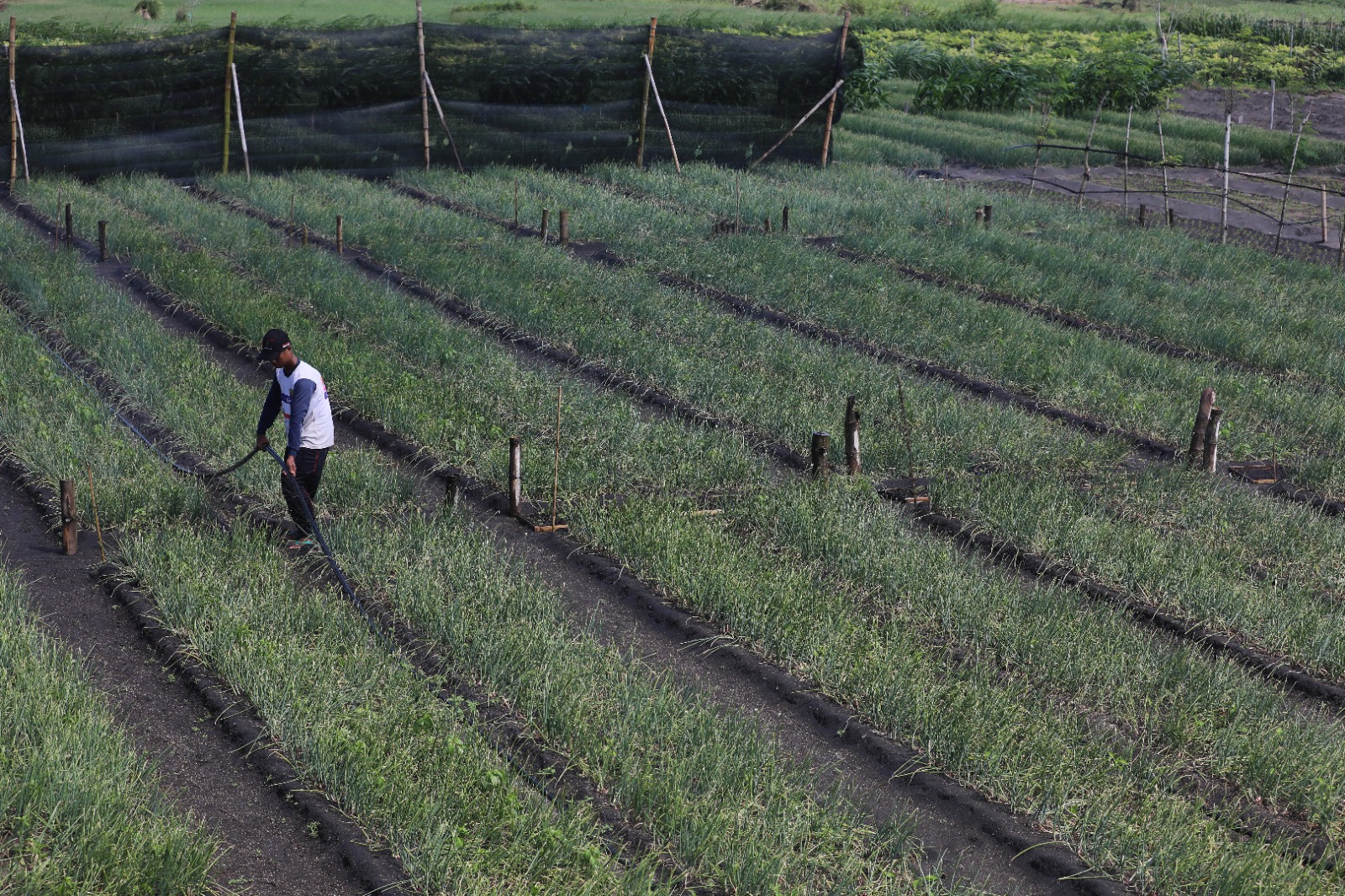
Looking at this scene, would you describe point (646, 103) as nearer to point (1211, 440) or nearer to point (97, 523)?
point (1211, 440)

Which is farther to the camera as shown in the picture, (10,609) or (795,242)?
(795,242)

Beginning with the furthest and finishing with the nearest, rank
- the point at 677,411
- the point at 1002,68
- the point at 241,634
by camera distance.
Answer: the point at 1002,68
the point at 677,411
the point at 241,634

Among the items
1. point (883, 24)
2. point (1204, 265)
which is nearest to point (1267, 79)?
point (883, 24)

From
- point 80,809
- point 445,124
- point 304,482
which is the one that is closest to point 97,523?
point 304,482

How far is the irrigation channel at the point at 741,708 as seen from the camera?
5617 mm

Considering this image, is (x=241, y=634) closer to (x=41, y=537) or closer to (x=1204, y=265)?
(x=41, y=537)

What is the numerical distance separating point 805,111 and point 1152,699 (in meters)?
17.4

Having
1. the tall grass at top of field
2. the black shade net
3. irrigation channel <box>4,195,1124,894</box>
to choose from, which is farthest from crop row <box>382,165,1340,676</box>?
the black shade net

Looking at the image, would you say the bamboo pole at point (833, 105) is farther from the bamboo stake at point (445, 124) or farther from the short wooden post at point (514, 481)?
the short wooden post at point (514, 481)

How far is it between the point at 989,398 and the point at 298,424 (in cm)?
603

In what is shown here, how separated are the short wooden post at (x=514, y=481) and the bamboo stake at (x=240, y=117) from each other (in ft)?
39.9

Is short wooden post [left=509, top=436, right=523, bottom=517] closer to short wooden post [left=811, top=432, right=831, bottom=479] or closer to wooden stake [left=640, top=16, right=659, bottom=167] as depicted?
short wooden post [left=811, top=432, right=831, bottom=479]

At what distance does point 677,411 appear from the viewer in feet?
35.8

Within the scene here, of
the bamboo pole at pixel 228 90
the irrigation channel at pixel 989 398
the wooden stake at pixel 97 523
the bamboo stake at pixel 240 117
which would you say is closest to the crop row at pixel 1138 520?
the irrigation channel at pixel 989 398
